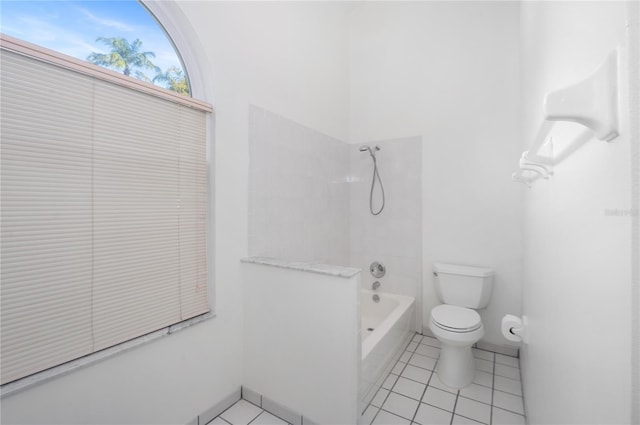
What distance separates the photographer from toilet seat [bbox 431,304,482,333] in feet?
5.94

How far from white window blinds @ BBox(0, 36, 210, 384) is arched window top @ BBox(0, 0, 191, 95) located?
17 cm

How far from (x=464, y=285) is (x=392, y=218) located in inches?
34.3

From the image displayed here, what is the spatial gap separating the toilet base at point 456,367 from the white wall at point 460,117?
Answer: 1.89ft

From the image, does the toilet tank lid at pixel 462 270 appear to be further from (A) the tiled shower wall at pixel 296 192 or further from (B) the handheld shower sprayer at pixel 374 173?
(A) the tiled shower wall at pixel 296 192

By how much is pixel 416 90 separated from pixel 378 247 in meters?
1.58

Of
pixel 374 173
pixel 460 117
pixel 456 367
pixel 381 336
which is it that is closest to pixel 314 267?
pixel 381 336

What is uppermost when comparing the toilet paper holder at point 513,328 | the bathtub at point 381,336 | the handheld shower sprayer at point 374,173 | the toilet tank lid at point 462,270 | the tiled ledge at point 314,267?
the handheld shower sprayer at point 374,173

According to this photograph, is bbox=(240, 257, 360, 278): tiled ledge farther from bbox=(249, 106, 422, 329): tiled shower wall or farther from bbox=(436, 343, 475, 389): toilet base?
bbox=(436, 343, 475, 389): toilet base

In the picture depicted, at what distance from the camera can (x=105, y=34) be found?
1.28 meters

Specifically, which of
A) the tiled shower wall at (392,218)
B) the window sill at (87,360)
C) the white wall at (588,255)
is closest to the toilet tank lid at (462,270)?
the tiled shower wall at (392,218)

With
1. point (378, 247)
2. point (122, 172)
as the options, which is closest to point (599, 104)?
point (122, 172)

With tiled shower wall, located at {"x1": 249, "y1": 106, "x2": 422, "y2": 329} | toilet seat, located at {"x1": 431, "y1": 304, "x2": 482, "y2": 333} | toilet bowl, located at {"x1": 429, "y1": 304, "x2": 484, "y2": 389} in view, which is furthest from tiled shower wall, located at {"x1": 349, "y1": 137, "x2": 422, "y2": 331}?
→ toilet bowl, located at {"x1": 429, "y1": 304, "x2": 484, "y2": 389}

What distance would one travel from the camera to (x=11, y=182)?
97 centimetres

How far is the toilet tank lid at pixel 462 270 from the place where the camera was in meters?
2.19
